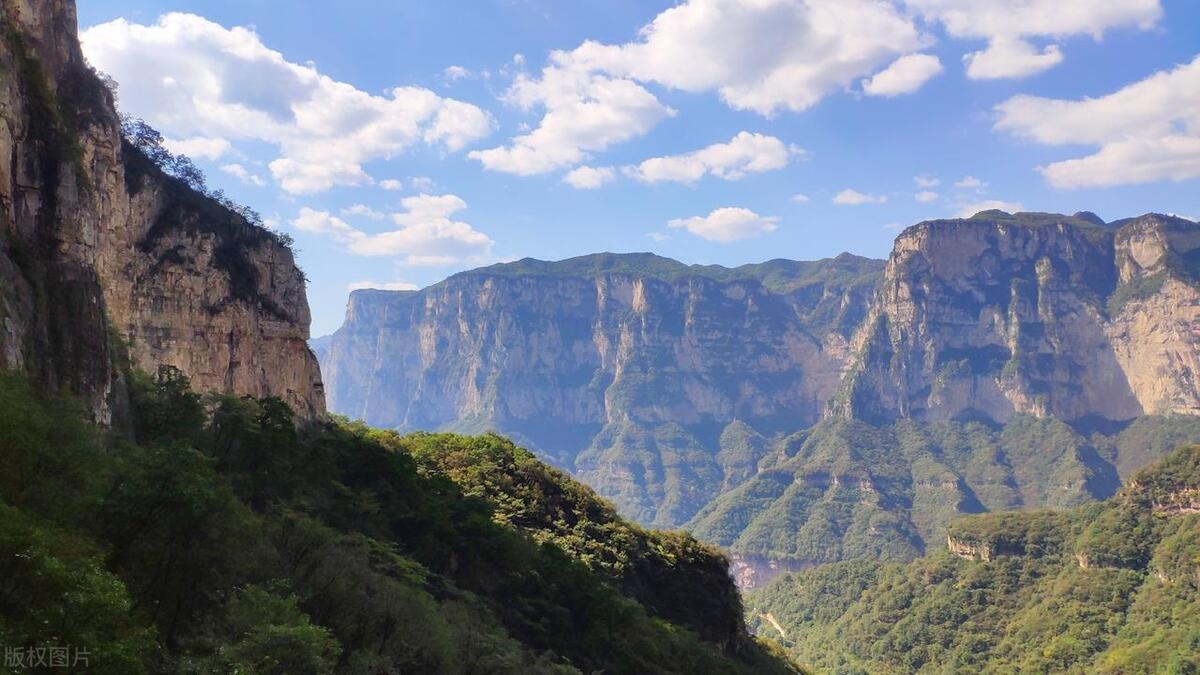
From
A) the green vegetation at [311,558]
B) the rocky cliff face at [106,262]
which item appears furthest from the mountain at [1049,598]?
the rocky cliff face at [106,262]

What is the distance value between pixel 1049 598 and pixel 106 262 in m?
150

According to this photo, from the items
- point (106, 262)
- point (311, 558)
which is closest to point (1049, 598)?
point (311, 558)

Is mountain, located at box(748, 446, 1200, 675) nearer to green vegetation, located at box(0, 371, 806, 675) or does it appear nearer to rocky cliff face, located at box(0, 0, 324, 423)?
green vegetation, located at box(0, 371, 806, 675)

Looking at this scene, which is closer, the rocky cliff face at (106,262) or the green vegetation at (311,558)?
the green vegetation at (311,558)

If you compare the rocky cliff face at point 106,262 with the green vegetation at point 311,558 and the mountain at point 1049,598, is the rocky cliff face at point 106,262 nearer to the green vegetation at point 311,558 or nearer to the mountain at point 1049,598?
the green vegetation at point 311,558

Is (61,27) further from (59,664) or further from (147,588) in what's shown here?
(59,664)

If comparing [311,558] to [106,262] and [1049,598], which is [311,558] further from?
[1049,598]

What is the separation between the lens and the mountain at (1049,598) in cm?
12331

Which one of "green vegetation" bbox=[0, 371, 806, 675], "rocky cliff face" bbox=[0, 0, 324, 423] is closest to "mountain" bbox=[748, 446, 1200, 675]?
"green vegetation" bbox=[0, 371, 806, 675]

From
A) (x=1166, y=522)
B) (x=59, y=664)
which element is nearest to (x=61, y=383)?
(x=59, y=664)

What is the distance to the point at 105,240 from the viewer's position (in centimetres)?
5459

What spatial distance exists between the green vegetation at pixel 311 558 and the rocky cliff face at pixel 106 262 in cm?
520

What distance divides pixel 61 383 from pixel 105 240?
71.9 feet

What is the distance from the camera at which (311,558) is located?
107 feet
